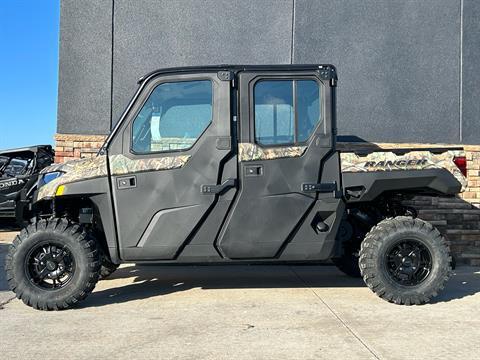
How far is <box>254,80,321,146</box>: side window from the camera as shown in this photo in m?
5.07

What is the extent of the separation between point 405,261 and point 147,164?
294 centimetres

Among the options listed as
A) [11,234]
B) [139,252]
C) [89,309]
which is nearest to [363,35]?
[139,252]

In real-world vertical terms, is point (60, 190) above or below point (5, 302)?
above

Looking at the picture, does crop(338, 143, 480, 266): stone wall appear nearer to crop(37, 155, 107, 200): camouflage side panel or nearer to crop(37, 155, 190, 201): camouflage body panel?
crop(37, 155, 190, 201): camouflage body panel

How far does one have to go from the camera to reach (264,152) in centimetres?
502

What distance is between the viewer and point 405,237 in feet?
17.0

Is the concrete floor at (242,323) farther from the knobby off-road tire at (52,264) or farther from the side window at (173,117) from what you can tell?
the side window at (173,117)

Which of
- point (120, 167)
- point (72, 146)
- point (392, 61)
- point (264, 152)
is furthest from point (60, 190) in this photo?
point (392, 61)

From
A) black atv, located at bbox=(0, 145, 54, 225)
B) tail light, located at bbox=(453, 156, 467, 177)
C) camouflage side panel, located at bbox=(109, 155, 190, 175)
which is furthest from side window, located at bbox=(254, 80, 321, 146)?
black atv, located at bbox=(0, 145, 54, 225)

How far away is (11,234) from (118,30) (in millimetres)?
4809

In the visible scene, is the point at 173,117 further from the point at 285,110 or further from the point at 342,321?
the point at 342,321

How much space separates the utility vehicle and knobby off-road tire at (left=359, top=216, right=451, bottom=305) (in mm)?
13

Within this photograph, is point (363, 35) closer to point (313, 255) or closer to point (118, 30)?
point (118, 30)

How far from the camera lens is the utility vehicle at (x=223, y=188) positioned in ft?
16.2
